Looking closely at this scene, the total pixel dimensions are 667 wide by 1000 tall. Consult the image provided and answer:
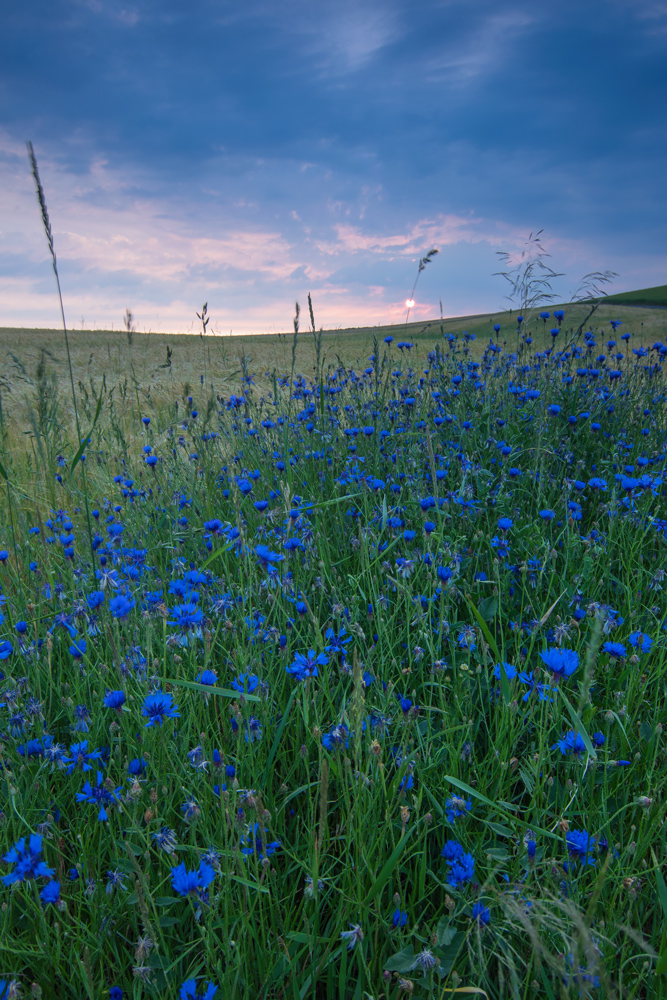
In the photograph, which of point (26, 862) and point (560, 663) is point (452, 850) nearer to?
point (560, 663)

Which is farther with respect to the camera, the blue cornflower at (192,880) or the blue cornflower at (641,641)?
the blue cornflower at (641,641)

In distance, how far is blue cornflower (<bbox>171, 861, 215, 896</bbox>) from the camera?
3.42ft

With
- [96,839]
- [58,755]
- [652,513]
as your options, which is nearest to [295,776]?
[96,839]

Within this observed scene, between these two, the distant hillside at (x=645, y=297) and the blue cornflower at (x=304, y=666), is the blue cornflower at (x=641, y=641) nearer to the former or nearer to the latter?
the blue cornflower at (x=304, y=666)

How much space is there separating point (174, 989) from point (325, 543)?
5.16ft

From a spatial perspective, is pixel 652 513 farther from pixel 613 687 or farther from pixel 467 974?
pixel 467 974

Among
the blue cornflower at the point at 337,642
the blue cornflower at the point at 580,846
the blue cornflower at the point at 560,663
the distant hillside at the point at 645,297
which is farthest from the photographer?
the distant hillside at the point at 645,297

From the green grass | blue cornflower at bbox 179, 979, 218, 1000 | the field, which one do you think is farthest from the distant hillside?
blue cornflower at bbox 179, 979, 218, 1000

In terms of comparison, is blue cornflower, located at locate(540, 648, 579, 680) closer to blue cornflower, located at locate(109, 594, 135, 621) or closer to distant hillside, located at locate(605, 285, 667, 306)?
blue cornflower, located at locate(109, 594, 135, 621)

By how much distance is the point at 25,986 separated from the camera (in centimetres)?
115

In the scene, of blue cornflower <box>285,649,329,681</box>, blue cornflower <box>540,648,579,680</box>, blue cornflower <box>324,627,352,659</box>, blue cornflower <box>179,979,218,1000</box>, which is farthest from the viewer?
blue cornflower <box>324,627,352,659</box>

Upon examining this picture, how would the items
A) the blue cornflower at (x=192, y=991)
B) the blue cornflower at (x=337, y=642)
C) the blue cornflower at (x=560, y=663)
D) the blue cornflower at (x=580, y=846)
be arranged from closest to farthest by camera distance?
the blue cornflower at (x=192, y=991) < the blue cornflower at (x=580, y=846) < the blue cornflower at (x=560, y=663) < the blue cornflower at (x=337, y=642)

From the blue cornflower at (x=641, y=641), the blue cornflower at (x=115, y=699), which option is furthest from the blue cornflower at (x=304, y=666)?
the blue cornflower at (x=641, y=641)

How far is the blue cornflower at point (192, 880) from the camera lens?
104 centimetres
